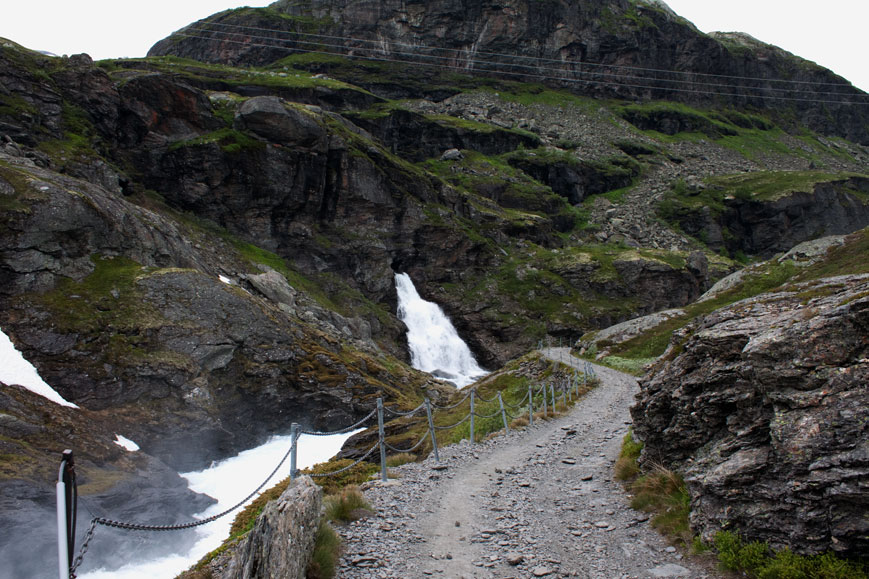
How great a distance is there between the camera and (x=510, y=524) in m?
8.64

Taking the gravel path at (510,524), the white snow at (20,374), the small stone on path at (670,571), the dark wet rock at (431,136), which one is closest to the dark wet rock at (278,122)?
the white snow at (20,374)

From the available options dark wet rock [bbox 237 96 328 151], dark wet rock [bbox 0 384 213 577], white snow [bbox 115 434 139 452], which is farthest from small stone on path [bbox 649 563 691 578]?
dark wet rock [bbox 237 96 328 151]

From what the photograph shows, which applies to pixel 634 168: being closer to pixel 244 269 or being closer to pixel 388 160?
pixel 388 160

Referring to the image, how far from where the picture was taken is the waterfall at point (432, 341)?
50656 mm

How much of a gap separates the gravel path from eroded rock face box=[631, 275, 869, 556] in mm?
1265

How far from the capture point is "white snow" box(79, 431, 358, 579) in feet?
34.5

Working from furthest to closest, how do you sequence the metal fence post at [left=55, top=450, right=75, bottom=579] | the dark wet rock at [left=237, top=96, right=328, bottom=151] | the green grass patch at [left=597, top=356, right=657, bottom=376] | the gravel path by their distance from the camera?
the dark wet rock at [left=237, top=96, right=328, bottom=151]
the green grass patch at [left=597, top=356, right=657, bottom=376]
the gravel path
the metal fence post at [left=55, top=450, right=75, bottom=579]

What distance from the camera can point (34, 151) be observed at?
3275 centimetres

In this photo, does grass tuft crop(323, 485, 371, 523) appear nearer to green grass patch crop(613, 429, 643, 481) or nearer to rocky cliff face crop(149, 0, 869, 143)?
green grass patch crop(613, 429, 643, 481)

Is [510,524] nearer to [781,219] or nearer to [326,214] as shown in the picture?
[326,214]

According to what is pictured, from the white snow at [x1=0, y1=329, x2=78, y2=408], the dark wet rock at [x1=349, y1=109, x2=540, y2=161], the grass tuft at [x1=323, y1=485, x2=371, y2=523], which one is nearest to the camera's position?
the grass tuft at [x1=323, y1=485, x2=371, y2=523]

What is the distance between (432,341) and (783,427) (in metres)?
48.9

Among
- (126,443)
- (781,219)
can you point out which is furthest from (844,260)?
(781,219)

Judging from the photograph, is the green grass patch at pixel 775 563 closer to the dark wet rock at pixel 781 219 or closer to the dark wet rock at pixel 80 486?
the dark wet rock at pixel 80 486
